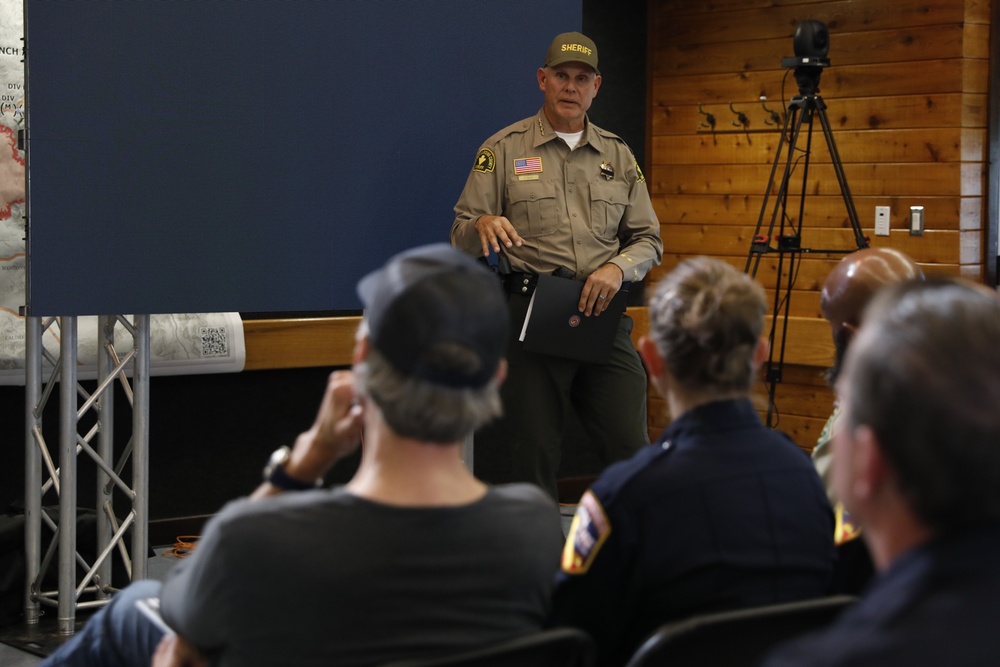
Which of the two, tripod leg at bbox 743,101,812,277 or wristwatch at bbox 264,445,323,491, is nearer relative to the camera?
wristwatch at bbox 264,445,323,491

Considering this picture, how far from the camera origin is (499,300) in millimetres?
1396

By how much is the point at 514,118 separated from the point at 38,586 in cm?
200

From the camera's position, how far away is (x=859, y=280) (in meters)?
2.15

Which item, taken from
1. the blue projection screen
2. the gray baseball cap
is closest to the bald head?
the gray baseball cap

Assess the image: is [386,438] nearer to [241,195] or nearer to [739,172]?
[241,195]

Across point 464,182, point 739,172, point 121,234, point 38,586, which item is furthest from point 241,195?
point 739,172

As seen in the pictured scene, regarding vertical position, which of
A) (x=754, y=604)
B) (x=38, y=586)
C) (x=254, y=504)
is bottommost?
(x=38, y=586)

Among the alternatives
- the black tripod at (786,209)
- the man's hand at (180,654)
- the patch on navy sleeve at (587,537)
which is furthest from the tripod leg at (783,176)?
the man's hand at (180,654)

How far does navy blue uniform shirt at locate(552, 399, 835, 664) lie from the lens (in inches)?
58.7

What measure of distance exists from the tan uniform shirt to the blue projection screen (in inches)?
6.3

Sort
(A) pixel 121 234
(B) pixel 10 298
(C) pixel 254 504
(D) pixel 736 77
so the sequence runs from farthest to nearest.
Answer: (D) pixel 736 77, (B) pixel 10 298, (A) pixel 121 234, (C) pixel 254 504

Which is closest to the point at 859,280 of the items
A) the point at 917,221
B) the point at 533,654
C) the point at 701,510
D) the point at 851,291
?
the point at 851,291

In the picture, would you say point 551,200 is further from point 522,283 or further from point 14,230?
point 14,230

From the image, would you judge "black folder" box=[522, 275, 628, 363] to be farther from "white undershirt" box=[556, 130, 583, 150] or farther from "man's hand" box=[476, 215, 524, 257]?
"white undershirt" box=[556, 130, 583, 150]
